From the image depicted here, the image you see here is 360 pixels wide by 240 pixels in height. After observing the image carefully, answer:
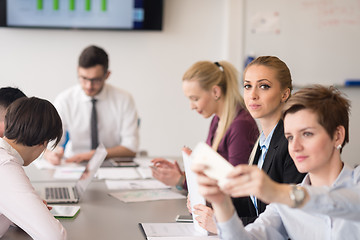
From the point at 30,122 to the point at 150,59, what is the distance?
2.99 m

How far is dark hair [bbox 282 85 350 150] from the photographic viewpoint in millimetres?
1351

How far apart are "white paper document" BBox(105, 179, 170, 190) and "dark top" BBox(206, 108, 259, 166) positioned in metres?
0.38

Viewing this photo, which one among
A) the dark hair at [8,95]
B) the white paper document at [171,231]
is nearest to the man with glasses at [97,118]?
the dark hair at [8,95]

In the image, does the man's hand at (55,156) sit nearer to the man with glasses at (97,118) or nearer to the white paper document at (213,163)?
the man with glasses at (97,118)

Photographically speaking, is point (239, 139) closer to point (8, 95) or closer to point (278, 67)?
point (278, 67)

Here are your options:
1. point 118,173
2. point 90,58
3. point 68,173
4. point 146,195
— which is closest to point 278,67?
point 146,195

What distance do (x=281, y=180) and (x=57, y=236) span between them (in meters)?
0.83

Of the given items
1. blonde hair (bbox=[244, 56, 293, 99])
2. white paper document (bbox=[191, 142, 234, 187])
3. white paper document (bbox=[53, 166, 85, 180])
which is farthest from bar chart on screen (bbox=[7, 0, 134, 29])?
white paper document (bbox=[191, 142, 234, 187])

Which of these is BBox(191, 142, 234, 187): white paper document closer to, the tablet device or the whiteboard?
the tablet device

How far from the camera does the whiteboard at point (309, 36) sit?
15.2 ft

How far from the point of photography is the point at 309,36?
185 inches

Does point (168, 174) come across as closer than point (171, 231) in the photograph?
No

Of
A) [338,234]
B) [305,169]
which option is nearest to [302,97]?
[305,169]

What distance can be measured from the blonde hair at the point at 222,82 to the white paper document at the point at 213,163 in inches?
58.1
